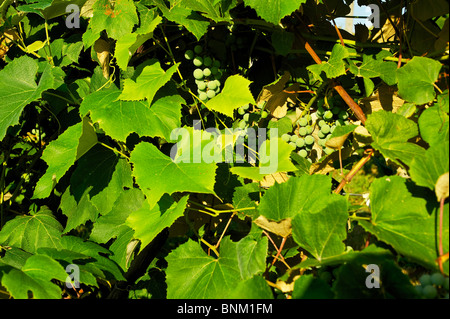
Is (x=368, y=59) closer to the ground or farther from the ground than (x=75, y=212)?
farther from the ground

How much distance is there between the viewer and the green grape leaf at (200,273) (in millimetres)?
1331

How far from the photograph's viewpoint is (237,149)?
1.85 metres

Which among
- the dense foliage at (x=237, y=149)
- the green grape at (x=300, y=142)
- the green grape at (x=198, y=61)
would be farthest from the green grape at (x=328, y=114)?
the green grape at (x=198, y=61)

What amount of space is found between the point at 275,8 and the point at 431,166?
0.69 metres

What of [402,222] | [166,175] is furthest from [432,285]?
[166,175]

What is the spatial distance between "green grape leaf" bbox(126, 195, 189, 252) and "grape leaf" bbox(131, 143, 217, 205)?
84 mm

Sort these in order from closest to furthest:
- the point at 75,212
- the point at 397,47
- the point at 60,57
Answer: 1. the point at 397,47
2. the point at 75,212
3. the point at 60,57

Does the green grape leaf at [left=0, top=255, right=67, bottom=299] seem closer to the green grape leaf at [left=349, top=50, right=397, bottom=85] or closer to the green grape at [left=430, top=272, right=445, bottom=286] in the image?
→ the green grape at [left=430, top=272, right=445, bottom=286]

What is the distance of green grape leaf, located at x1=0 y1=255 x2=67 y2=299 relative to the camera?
118 centimetres

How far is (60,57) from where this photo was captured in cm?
207

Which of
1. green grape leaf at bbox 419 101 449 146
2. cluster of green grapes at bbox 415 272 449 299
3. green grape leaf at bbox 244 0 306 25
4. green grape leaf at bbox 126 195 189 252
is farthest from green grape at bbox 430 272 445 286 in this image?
green grape leaf at bbox 244 0 306 25
